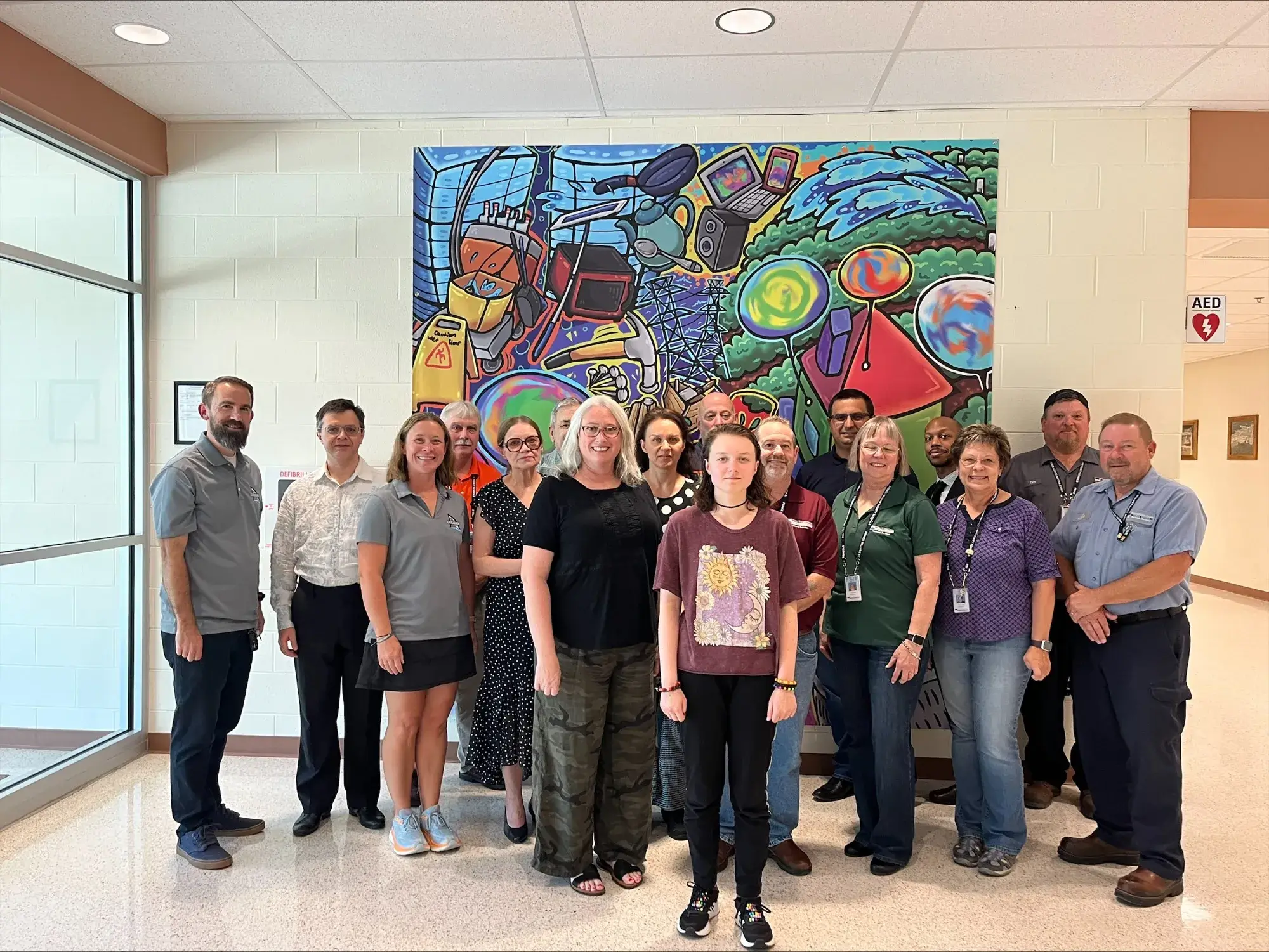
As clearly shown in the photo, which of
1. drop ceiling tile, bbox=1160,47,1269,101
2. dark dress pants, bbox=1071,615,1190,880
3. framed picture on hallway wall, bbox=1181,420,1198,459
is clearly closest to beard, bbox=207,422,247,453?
dark dress pants, bbox=1071,615,1190,880

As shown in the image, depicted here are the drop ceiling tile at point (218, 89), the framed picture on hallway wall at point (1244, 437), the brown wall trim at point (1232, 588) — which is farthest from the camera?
the framed picture on hallway wall at point (1244, 437)

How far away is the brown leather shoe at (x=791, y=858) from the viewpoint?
→ 3.01 meters

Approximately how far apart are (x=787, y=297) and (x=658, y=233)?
2.32ft

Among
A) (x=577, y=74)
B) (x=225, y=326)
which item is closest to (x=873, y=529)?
(x=577, y=74)

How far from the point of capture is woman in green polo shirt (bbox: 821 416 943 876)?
2922 millimetres

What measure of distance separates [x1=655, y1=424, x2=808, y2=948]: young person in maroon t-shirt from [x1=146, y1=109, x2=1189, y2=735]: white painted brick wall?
2.03 meters

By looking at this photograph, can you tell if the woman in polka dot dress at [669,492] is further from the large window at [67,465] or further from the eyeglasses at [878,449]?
the large window at [67,465]

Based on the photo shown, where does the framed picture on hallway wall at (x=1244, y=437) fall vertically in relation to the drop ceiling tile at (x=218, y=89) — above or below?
below

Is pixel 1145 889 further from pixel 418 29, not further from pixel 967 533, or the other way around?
pixel 418 29

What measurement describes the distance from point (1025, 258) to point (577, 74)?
7.45 feet

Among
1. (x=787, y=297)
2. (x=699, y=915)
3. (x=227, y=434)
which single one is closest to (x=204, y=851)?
(x=227, y=434)

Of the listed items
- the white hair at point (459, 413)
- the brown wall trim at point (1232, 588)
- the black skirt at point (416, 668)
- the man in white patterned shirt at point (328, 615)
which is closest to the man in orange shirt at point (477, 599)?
the white hair at point (459, 413)

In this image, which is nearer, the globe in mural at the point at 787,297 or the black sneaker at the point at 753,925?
the black sneaker at the point at 753,925

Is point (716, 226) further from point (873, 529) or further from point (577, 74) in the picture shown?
point (873, 529)
